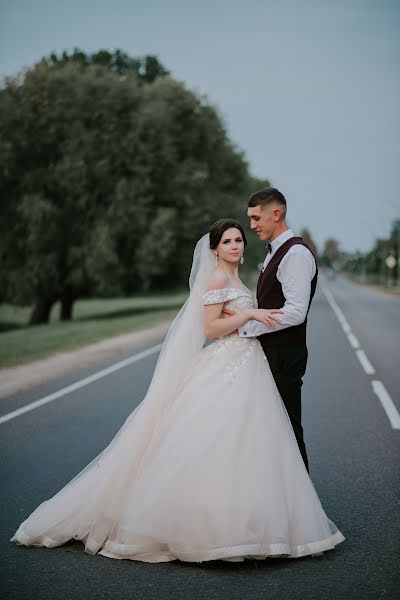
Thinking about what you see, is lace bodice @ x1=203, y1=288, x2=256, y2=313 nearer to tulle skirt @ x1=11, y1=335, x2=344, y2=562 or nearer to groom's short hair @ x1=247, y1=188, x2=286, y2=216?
tulle skirt @ x1=11, y1=335, x2=344, y2=562

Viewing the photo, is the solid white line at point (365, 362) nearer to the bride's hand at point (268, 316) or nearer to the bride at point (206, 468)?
the bride at point (206, 468)

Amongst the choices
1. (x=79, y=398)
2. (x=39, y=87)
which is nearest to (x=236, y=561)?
(x=79, y=398)

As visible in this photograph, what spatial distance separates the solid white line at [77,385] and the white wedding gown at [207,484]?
401 cm

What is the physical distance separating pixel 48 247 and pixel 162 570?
24.2 metres

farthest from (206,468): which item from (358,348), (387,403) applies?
(358,348)

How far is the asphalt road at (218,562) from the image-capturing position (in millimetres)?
3721

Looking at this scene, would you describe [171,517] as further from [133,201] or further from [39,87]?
[39,87]

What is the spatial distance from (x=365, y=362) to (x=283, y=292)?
987cm

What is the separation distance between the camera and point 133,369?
12.4 m

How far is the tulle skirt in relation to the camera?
12.9 ft

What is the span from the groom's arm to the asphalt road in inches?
53.1

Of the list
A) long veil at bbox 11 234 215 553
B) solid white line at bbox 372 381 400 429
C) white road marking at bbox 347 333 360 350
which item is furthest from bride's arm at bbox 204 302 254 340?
white road marking at bbox 347 333 360 350

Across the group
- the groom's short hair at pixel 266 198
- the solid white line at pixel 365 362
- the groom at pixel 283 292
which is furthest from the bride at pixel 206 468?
the solid white line at pixel 365 362

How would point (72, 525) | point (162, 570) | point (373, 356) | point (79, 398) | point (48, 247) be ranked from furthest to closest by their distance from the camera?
point (48, 247), point (373, 356), point (79, 398), point (72, 525), point (162, 570)
